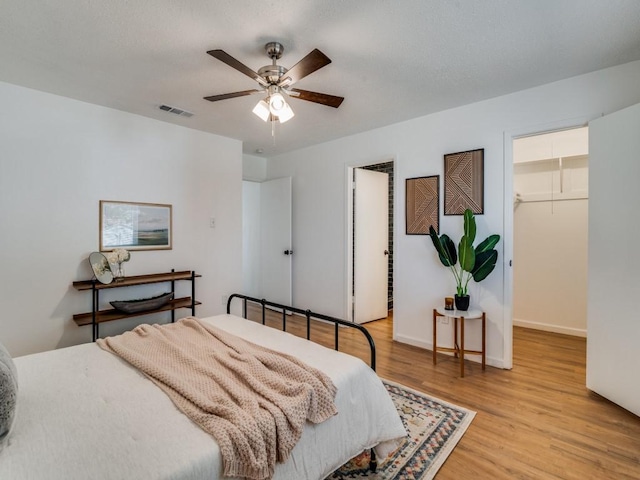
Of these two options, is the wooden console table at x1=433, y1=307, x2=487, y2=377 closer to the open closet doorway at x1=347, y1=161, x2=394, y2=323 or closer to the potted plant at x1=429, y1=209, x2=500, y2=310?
the potted plant at x1=429, y1=209, x2=500, y2=310

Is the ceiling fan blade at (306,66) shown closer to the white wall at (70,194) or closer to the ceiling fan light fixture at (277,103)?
the ceiling fan light fixture at (277,103)

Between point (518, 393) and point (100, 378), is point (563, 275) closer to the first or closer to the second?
point (518, 393)

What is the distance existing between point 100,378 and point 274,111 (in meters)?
1.81

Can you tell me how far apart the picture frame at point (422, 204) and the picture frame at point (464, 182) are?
0.11 m

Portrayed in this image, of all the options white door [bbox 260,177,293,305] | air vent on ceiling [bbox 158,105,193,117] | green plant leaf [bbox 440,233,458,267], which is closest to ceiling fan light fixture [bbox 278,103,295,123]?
air vent on ceiling [bbox 158,105,193,117]

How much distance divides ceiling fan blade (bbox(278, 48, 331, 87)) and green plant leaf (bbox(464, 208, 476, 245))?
6.01 feet

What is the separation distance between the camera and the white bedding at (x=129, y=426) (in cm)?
98

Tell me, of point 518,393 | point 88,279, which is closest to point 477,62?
point 518,393

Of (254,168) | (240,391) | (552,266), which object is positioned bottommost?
(240,391)

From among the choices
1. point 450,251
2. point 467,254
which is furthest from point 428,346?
point 467,254

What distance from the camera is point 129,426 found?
1.14m

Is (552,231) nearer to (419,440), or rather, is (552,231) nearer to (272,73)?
(419,440)

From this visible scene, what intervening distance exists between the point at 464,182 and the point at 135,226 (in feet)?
11.3

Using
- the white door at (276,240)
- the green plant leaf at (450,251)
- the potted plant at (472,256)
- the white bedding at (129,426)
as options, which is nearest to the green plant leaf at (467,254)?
the potted plant at (472,256)
